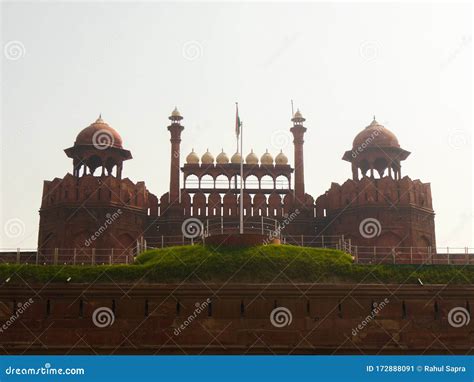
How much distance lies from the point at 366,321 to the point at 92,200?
43.7 ft

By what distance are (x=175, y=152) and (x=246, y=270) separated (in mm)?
12350

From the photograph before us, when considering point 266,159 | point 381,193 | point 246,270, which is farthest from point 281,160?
point 246,270

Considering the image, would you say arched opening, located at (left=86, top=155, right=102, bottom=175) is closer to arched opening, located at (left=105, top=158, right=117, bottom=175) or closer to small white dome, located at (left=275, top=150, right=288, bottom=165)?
arched opening, located at (left=105, top=158, right=117, bottom=175)

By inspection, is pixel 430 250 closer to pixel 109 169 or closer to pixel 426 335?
pixel 426 335

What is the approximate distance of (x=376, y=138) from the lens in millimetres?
30312

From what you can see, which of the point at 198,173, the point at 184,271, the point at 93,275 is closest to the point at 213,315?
the point at 184,271

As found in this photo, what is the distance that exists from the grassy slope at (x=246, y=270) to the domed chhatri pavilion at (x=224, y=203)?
19.9ft

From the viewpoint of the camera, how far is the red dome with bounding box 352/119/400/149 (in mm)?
30203

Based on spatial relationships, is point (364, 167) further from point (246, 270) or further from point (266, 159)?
point (246, 270)

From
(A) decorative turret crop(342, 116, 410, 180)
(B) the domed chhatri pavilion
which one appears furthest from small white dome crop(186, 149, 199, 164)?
(A) decorative turret crop(342, 116, 410, 180)

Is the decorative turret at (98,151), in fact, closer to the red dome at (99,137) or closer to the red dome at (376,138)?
the red dome at (99,137)

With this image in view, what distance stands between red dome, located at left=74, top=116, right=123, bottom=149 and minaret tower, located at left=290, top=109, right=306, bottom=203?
828 cm

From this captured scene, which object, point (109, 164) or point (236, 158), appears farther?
point (236, 158)

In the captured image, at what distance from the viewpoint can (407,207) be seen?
1121 inches
